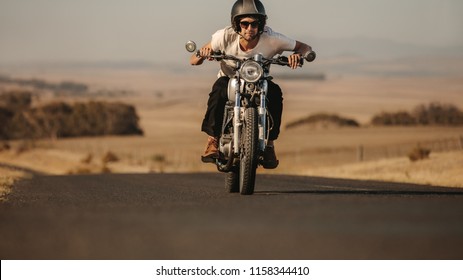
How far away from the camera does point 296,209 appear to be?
427 inches

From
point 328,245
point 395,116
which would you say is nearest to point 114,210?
point 328,245

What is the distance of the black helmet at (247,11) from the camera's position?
1338cm

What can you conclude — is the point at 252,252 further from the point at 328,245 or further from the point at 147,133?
the point at 147,133

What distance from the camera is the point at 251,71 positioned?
43.7ft

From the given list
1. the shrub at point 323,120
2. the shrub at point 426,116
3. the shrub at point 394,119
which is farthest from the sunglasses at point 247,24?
the shrub at point 323,120

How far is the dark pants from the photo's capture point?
13.7 meters

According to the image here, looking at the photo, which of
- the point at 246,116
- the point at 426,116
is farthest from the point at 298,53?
the point at 426,116

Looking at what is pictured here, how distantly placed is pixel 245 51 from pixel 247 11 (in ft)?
2.05

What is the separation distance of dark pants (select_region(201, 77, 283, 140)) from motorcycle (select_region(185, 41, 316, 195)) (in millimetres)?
92

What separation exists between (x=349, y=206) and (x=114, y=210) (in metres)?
2.47

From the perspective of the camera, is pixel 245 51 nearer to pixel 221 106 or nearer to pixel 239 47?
pixel 239 47

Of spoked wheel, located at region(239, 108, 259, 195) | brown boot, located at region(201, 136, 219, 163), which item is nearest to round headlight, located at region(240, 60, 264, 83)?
spoked wheel, located at region(239, 108, 259, 195)

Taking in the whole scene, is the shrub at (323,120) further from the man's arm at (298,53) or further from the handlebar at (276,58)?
the handlebar at (276,58)

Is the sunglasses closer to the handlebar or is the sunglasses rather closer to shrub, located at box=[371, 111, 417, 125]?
the handlebar
